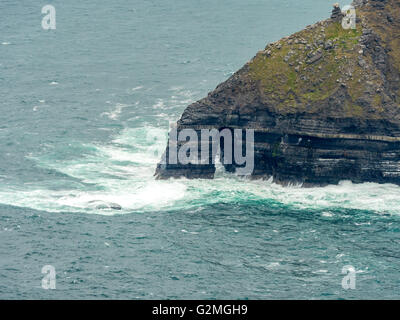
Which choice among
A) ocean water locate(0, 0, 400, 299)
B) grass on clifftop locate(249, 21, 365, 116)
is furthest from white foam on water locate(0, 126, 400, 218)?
grass on clifftop locate(249, 21, 365, 116)

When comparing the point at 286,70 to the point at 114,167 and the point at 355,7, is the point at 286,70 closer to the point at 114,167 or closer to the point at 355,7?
the point at 355,7

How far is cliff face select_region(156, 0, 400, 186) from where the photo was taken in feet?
432

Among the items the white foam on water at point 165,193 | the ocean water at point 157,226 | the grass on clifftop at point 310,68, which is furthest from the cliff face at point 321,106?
the ocean water at point 157,226

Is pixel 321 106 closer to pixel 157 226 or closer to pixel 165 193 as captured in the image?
pixel 165 193

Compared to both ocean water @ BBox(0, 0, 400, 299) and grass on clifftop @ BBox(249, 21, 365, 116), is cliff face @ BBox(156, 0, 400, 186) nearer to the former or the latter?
grass on clifftop @ BBox(249, 21, 365, 116)

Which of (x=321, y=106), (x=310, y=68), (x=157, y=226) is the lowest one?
(x=157, y=226)

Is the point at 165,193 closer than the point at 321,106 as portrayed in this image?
No

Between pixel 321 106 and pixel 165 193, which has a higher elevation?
pixel 321 106

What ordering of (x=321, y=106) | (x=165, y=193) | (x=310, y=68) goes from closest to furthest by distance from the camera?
(x=321, y=106)
(x=165, y=193)
(x=310, y=68)

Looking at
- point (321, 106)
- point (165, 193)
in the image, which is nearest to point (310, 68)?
point (321, 106)

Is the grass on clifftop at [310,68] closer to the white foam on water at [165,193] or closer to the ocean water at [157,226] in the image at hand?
the white foam on water at [165,193]

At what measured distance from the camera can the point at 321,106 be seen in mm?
132750

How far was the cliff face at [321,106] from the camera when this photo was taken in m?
132

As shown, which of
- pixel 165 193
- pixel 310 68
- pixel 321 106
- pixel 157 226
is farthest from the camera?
pixel 310 68
